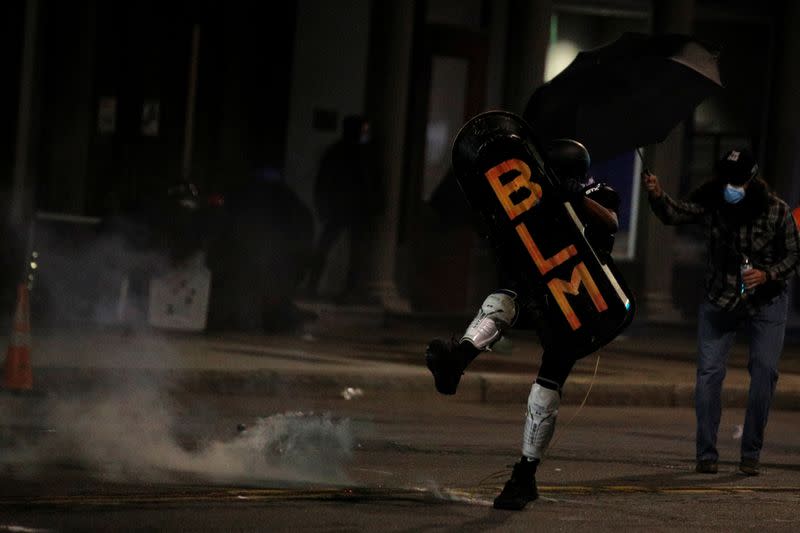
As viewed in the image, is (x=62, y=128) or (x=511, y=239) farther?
(x=62, y=128)

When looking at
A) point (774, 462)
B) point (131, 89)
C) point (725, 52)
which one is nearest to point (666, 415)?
point (774, 462)

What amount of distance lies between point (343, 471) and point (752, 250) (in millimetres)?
2439

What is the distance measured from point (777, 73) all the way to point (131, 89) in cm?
662

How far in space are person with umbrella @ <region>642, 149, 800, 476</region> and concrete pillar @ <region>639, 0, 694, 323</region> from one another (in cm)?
865

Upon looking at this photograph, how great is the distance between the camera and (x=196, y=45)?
16.8 meters

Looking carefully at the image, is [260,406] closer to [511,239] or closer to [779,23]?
[511,239]

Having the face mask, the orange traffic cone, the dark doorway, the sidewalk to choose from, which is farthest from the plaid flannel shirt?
the dark doorway

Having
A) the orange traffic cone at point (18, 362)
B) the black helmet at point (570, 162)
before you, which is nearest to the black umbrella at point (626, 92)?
the black helmet at point (570, 162)

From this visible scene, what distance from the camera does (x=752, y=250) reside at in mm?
9570

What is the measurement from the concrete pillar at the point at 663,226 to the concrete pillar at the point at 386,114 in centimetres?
263

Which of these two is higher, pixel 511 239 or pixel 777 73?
pixel 777 73

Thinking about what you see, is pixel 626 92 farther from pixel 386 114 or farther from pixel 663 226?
pixel 663 226

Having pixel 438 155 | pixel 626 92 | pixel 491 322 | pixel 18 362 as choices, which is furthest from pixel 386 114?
pixel 491 322

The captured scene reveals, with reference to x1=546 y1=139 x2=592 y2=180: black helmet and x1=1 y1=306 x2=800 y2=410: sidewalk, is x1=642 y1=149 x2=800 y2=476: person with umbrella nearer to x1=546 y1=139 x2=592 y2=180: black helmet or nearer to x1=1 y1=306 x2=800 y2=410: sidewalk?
x1=546 y1=139 x2=592 y2=180: black helmet
